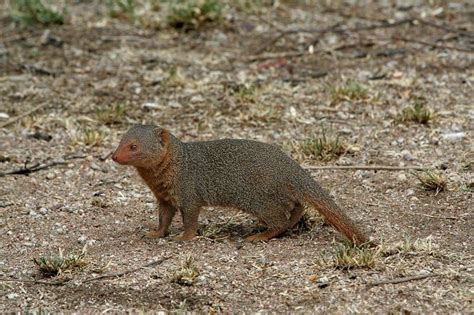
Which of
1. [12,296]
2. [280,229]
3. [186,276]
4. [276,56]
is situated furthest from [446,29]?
[12,296]

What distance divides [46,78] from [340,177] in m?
3.15

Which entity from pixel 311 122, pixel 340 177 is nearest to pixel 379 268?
pixel 340 177

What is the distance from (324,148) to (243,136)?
30.9 inches

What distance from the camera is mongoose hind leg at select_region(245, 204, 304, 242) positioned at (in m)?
4.84

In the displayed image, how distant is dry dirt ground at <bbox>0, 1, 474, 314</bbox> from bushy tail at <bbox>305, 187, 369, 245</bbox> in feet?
0.51

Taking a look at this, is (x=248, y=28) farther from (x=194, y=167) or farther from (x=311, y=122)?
(x=194, y=167)

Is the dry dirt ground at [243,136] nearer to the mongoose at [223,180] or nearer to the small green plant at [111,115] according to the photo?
the small green plant at [111,115]

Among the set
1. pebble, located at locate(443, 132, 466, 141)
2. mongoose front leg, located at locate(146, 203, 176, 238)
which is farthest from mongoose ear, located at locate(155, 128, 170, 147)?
pebble, located at locate(443, 132, 466, 141)

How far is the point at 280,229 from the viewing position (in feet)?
15.9

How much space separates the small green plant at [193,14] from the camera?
28.1 ft

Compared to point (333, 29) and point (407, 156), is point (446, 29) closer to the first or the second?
point (333, 29)

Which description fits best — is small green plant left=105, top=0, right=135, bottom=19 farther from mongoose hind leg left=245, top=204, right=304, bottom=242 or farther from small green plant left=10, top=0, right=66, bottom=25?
mongoose hind leg left=245, top=204, right=304, bottom=242

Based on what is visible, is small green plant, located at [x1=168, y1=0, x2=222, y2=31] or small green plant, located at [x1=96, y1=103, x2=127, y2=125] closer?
small green plant, located at [x1=96, y1=103, x2=127, y2=125]

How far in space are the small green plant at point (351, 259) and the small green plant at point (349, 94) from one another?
2743mm
